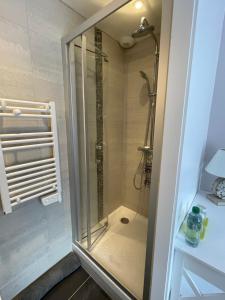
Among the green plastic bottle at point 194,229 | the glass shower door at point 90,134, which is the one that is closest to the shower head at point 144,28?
the glass shower door at point 90,134

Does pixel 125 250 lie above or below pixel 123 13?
below

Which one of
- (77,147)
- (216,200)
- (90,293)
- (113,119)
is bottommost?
(90,293)

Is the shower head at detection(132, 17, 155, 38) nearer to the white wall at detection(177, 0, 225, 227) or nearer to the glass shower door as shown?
the glass shower door

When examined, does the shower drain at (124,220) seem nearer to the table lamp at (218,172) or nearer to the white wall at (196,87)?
the table lamp at (218,172)

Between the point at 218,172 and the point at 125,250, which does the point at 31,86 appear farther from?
the point at 125,250

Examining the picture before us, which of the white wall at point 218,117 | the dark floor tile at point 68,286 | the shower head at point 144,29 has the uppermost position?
the shower head at point 144,29

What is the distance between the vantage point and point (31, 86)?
3.59ft

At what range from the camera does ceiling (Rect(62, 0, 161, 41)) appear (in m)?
1.18

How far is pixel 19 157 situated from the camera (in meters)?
→ 1.09

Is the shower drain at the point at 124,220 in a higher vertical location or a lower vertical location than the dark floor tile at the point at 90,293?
higher

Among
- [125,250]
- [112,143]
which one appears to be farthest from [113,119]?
[125,250]

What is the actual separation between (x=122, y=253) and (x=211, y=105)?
173cm

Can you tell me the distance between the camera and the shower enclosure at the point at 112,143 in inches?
52.5

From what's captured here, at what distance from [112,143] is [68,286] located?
4.92 ft
